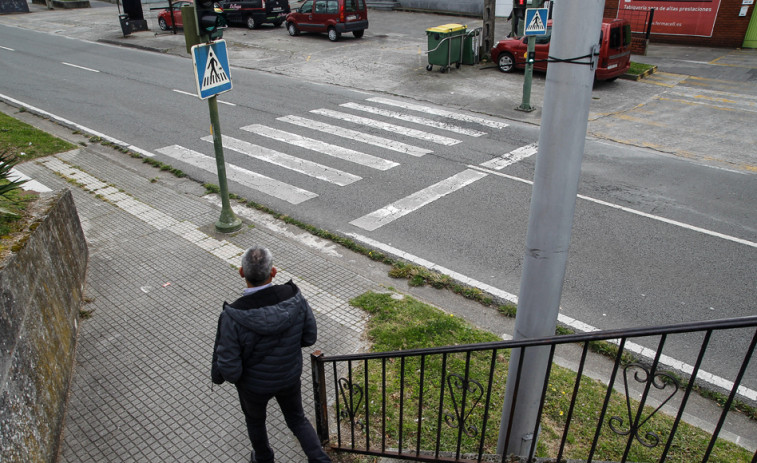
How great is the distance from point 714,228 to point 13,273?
359 inches

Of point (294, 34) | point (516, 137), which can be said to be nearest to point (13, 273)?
point (516, 137)

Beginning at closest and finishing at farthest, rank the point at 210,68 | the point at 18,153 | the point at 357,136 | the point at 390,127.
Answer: the point at 210,68
the point at 18,153
the point at 357,136
the point at 390,127

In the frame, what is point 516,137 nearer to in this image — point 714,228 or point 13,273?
point 714,228

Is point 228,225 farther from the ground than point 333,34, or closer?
closer

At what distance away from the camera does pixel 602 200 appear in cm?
951

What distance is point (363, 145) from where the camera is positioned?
12117mm

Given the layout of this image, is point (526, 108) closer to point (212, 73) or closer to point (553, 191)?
point (212, 73)

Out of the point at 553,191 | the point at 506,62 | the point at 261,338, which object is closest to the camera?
the point at 553,191

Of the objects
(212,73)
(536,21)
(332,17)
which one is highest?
(536,21)

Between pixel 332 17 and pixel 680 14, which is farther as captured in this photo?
pixel 332 17

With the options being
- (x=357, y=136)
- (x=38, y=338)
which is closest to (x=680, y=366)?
(x=38, y=338)

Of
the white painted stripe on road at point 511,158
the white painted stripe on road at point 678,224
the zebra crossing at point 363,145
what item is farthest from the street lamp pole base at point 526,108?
the white painted stripe on road at point 678,224

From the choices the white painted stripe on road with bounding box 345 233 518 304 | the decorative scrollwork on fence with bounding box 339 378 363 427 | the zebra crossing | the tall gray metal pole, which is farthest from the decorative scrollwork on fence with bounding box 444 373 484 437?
the zebra crossing

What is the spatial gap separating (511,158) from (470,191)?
2145 mm
